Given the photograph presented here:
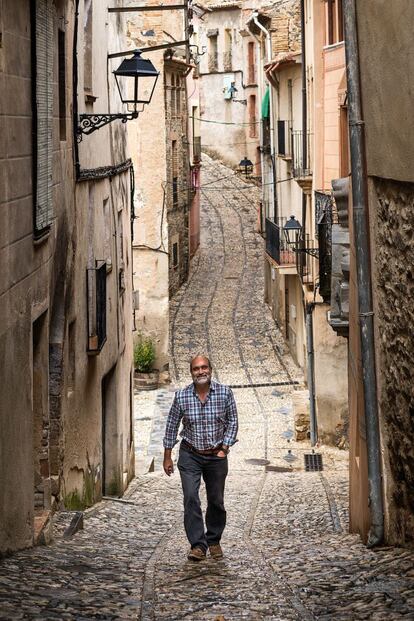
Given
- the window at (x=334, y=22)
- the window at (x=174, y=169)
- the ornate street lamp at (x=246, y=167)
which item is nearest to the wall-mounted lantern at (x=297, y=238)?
the window at (x=334, y=22)

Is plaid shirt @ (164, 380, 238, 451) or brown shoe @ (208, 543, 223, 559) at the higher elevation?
plaid shirt @ (164, 380, 238, 451)

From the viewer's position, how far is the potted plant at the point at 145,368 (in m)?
26.5

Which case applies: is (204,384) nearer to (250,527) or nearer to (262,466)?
(250,527)

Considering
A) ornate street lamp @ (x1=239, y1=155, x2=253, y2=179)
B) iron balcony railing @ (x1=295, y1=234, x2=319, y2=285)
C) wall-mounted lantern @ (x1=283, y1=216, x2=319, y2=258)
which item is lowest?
iron balcony railing @ (x1=295, y1=234, x2=319, y2=285)

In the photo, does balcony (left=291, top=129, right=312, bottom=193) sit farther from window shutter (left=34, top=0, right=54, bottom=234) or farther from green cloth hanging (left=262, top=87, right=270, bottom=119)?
window shutter (left=34, top=0, right=54, bottom=234)

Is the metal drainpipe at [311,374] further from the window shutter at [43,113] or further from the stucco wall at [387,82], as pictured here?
the stucco wall at [387,82]

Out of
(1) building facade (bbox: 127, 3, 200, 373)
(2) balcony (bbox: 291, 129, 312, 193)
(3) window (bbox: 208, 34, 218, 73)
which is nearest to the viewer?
(2) balcony (bbox: 291, 129, 312, 193)

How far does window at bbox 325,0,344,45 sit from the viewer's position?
68.6 ft

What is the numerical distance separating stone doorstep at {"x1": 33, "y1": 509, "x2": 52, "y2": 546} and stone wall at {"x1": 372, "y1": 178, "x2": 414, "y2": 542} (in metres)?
2.77

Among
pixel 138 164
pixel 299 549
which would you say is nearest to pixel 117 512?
pixel 299 549

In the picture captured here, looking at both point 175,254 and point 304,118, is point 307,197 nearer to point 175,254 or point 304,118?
point 304,118

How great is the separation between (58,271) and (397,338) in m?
4.32

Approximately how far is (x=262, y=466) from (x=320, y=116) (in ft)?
22.8

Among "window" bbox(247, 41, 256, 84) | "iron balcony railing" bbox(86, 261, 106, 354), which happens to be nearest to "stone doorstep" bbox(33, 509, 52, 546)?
"iron balcony railing" bbox(86, 261, 106, 354)
